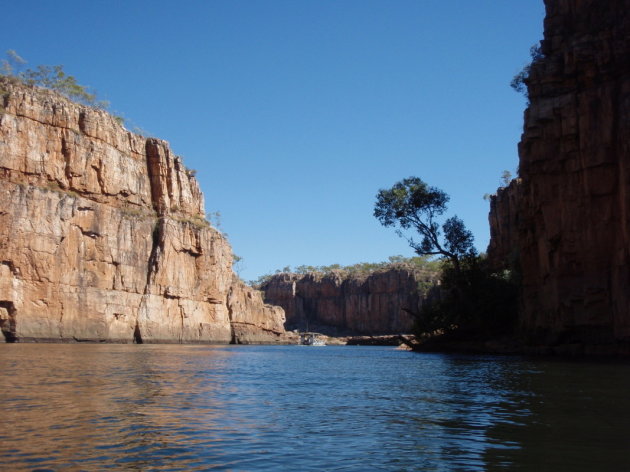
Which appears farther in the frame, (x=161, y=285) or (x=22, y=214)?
(x=161, y=285)

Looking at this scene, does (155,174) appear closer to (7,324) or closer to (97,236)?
(97,236)

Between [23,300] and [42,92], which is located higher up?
[42,92]

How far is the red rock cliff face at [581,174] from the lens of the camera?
38.1 m

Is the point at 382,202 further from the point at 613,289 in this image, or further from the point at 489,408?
the point at 489,408

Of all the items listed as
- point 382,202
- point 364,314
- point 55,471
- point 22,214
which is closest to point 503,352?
point 382,202

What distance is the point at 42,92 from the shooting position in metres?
79.4

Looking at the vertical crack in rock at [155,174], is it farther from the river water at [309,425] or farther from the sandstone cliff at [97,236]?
the river water at [309,425]

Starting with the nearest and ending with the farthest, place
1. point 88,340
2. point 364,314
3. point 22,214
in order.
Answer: point 22,214 → point 88,340 → point 364,314

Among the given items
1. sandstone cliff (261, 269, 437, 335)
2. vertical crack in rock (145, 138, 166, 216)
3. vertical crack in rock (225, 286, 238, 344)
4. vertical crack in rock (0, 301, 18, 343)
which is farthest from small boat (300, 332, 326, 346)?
vertical crack in rock (0, 301, 18, 343)

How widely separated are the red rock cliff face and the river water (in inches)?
658

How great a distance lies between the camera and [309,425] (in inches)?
533

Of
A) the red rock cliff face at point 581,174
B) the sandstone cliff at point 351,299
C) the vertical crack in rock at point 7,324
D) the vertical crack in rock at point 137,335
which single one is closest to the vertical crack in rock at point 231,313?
the vertical crack in rock at point 137,335

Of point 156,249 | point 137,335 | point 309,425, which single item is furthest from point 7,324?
point 309,425

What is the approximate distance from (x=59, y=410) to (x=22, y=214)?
5877cm
